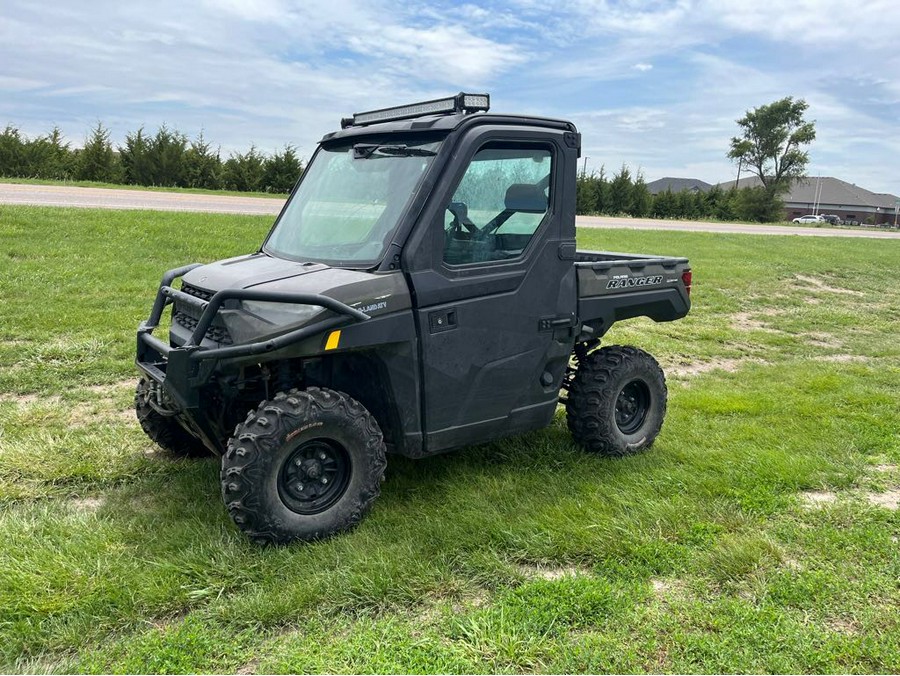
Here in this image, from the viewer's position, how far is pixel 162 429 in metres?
4.69

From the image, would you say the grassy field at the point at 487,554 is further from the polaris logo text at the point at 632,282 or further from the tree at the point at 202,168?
the tree at the point at 202,168

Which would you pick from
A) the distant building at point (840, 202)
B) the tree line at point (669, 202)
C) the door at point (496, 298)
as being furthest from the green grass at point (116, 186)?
the distant building at point (840, 202)

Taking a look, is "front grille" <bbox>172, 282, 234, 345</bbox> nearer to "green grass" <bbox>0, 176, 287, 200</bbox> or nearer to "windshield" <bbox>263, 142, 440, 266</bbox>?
"windshield" <bbox>263, 142, 440, 266</bbox>

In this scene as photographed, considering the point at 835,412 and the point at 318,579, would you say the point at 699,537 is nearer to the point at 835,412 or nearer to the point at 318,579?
the point at 318,579

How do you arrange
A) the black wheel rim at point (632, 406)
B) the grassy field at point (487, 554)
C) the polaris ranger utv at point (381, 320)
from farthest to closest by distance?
the black wheel rim at point (632, 406), the polaris ranger utv at point (381, 320), the grassy field at point (487, 554)

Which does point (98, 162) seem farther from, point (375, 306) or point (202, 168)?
point (375, 306)

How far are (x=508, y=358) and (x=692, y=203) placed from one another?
39.2 metres

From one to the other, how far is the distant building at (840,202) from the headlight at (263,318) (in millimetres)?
84380

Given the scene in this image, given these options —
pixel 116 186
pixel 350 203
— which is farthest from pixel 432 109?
pixel 116 186

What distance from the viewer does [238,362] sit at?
3.63 meters

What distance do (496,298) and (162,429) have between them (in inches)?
89.7

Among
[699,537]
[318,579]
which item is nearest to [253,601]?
[318,579]

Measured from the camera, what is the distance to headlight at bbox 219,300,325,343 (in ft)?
11.6

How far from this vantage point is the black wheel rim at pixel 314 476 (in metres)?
3.68
